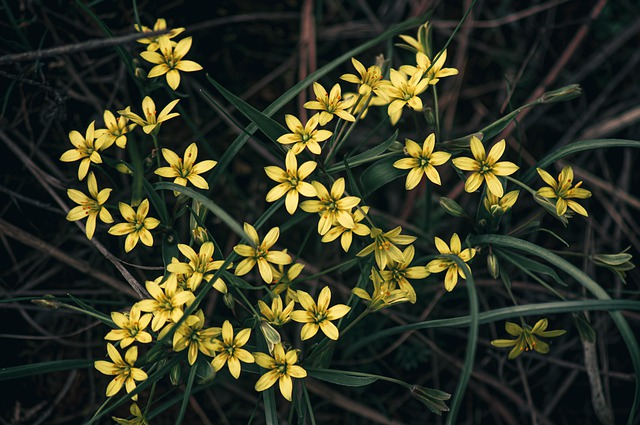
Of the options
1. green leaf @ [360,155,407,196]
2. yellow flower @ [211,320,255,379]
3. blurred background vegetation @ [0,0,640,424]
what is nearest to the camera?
yellow flower @ [211,320,255,379]

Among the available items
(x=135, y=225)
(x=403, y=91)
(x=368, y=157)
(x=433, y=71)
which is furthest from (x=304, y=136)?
(x=135, y=225)

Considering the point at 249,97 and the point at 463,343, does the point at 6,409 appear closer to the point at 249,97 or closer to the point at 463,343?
the point at 249,97

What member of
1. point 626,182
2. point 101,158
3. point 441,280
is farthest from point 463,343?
point 101,158

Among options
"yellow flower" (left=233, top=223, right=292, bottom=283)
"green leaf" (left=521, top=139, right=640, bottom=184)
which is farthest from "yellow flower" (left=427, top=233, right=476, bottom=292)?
"yellow flower" (left=233, top=223, right=292, bottom=283)

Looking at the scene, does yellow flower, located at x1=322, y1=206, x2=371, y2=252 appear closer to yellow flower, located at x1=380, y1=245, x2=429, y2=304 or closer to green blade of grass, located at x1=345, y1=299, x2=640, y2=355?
yellow flower, located at x1=380, y1=245, x2=429, y2=304

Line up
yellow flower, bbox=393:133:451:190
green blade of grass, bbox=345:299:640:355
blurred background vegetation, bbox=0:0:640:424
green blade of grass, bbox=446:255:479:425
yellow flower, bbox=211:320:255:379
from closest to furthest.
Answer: green blade of grass, bbox=446:255:479:425 < green blade of grass, bbox=345:299:640:355 < yellow flower, bbox=211:320:255:379 < yellow flower, bbox=393:133:451:190 < blurred background vegetation, bbox=0:0:640:424

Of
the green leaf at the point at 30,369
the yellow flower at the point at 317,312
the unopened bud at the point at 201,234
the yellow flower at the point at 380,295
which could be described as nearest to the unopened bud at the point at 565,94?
the yellow flower at the point at 380,295
